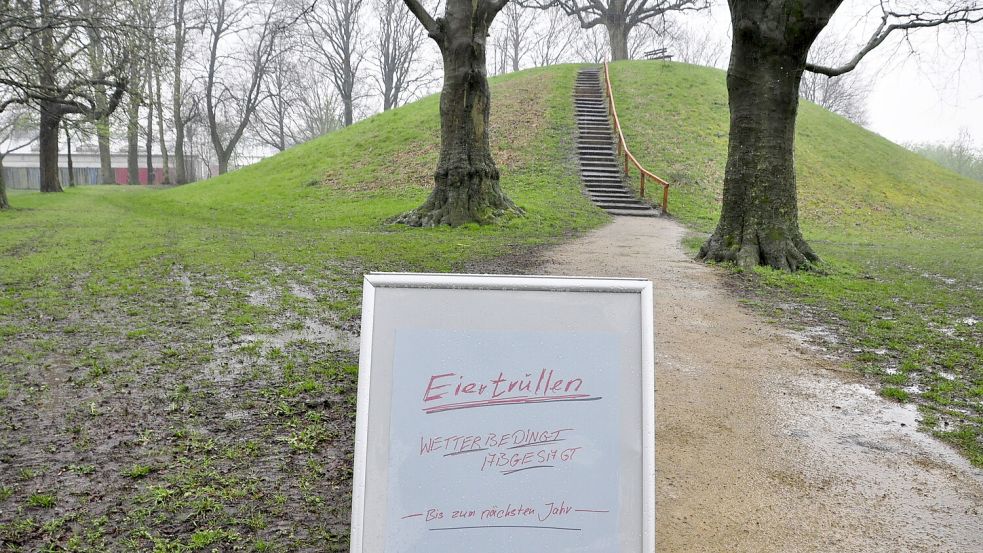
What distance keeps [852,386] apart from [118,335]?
5.71 m

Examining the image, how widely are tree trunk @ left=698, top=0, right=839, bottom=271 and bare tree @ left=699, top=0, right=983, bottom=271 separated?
13 millimetres

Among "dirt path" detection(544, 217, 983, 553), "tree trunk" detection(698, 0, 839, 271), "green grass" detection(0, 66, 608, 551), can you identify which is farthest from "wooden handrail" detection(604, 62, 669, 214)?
"dirt path" detection(544, 217, 983, 553)

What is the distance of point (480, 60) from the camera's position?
12.7 meters

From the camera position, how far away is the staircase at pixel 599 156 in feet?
57.5

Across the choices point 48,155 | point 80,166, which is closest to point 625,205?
point 48,155

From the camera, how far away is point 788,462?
3.51 m

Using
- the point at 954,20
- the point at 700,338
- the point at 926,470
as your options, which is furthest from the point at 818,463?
the point at 954,20

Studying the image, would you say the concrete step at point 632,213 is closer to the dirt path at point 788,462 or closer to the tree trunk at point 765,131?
the tree trunk at point 765,131

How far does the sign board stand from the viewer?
2.04m

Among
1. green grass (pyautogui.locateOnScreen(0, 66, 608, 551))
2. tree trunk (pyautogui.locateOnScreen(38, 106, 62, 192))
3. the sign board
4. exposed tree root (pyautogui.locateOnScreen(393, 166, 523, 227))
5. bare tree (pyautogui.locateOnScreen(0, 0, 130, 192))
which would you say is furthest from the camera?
tree trunk (pyautogui.locateOnScreen(38, 106, 62, 192))

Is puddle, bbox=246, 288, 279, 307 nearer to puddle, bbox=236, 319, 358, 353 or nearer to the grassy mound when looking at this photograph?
the grassy mound

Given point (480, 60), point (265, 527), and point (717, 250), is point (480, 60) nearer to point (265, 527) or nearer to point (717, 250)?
point (717, 250)

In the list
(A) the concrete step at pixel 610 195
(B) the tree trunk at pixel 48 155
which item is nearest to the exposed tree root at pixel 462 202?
(A) the concrete step at pixel 610 195

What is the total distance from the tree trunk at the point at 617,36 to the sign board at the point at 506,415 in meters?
35.3
